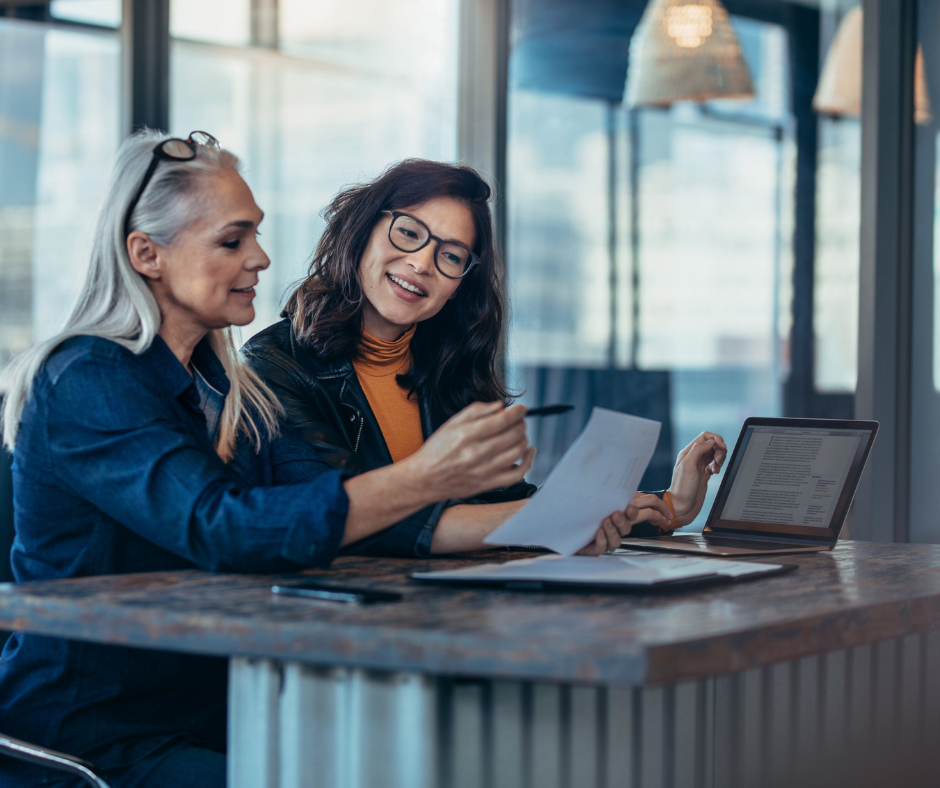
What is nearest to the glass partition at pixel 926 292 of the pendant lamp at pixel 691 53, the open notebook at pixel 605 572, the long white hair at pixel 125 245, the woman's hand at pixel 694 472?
the pendant lamp at pixel 691 53

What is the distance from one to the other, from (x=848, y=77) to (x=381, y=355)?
2073 millimetres

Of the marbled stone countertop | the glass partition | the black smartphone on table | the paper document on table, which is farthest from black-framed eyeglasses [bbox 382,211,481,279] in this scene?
the glass partition

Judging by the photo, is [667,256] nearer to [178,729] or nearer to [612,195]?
[612,195]

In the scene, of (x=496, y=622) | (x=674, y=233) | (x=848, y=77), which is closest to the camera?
(x=496, y=622)

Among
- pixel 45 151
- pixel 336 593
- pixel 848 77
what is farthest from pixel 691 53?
pixel 336 593

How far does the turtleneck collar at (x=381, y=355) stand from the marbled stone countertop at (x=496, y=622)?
787 millimetres

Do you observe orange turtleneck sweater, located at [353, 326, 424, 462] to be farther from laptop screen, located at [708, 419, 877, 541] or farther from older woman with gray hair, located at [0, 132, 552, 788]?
laptop screen, located at [708, 419, 877, 541]

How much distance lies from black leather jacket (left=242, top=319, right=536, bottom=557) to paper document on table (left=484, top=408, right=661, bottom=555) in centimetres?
34

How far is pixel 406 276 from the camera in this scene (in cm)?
203

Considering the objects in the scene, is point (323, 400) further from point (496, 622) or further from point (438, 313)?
point (496, 622)

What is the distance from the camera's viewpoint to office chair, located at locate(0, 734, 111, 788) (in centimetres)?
119

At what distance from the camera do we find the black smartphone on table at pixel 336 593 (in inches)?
42.9

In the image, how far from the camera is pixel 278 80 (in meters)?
4.15

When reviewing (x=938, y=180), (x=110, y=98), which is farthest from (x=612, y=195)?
(x=110, y=98)
